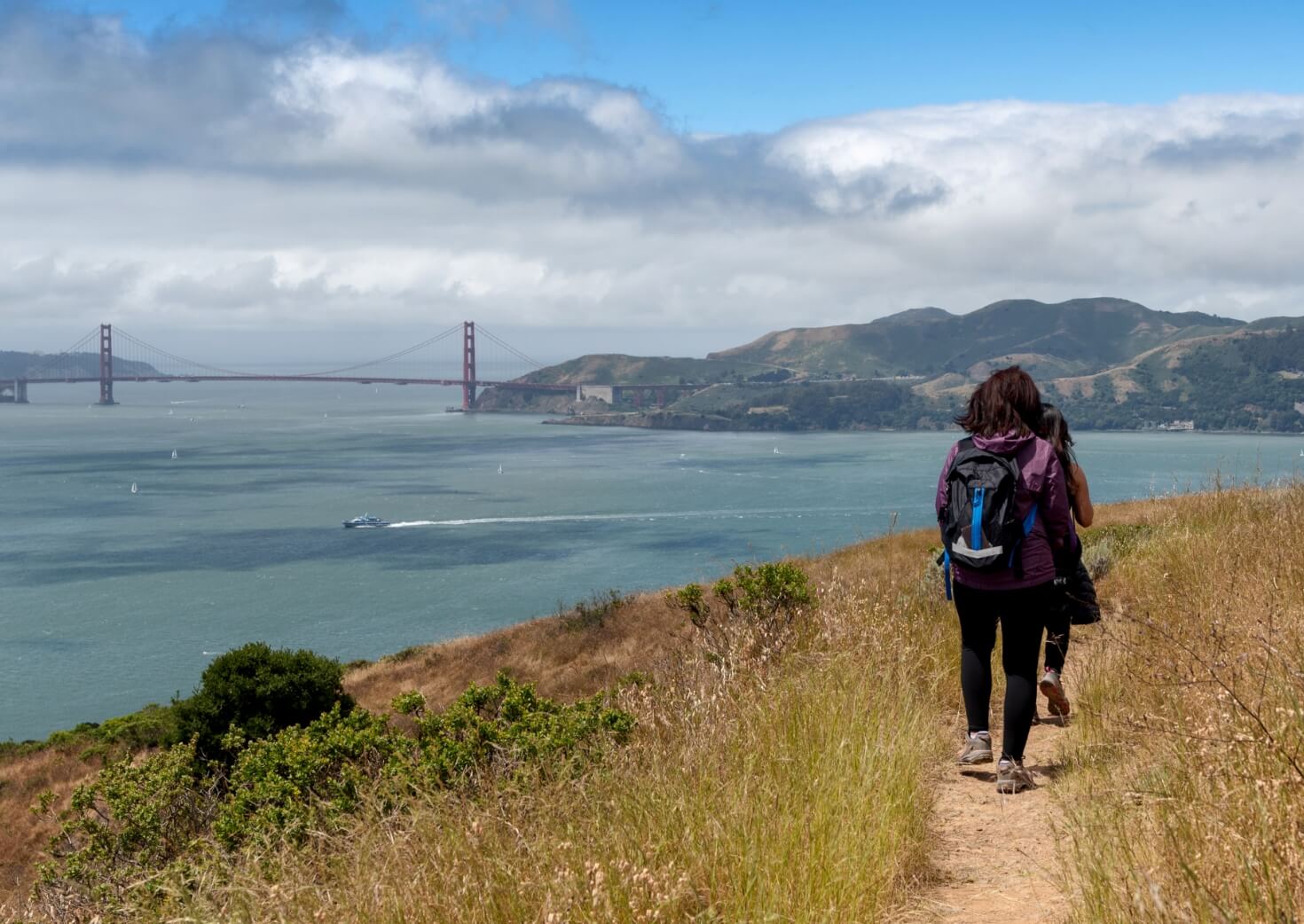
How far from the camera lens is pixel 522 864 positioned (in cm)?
278

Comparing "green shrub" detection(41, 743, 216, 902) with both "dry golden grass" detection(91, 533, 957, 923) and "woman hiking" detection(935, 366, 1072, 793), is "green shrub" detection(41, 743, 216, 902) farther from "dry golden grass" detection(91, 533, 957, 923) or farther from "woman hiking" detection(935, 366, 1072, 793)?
"woman hiking" detection(935, 366, 1072, 793)

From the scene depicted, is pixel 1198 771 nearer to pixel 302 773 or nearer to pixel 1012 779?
pixel 1012 779

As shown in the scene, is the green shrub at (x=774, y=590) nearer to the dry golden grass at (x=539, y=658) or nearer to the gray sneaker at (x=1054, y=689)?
the gray sneaker at (x=1054, y=689)

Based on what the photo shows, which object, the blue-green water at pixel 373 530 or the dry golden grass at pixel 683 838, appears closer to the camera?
the dry golden grass at pixel 683 838

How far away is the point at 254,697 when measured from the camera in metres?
15.5

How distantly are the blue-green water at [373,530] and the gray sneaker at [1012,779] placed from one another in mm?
4196

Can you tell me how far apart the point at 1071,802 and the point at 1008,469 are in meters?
1.16

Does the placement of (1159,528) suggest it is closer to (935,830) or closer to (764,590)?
(764,590)

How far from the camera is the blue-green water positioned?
1545 inches

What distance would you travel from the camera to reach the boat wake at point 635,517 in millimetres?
65438

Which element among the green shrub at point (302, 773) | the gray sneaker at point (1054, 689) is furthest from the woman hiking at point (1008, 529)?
the green shrub at point (302, 773)

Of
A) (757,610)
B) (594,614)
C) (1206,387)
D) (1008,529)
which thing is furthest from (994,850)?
(1206,387)

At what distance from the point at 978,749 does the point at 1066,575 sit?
31.3 inches

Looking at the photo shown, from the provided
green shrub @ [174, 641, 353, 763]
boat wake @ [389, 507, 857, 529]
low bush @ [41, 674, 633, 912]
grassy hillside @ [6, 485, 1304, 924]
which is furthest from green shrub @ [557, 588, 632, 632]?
boat wake @ [389, 507, 857, 529]
